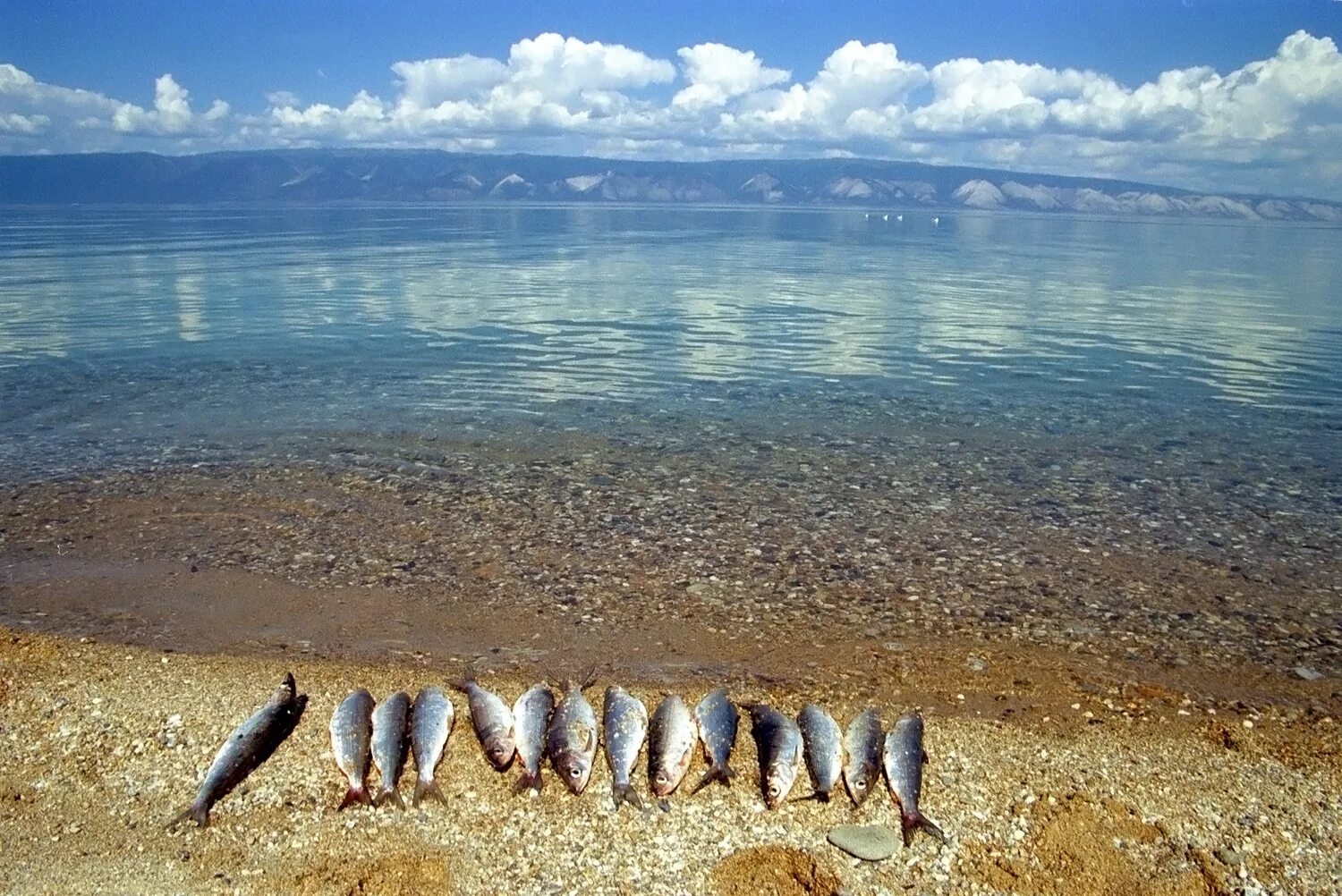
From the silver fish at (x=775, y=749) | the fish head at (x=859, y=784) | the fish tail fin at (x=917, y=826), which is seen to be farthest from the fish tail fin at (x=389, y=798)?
the fish tail fin at (x=917, y=826)

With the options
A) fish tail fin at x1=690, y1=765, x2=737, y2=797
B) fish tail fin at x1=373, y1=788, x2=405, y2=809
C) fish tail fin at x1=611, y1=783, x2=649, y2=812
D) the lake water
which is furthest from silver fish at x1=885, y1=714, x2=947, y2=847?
the lake water

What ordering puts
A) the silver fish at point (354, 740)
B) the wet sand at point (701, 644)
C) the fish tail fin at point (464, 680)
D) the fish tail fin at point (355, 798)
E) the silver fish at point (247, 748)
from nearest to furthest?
the wet sand at point (701, 644)
the silver fish at point (247, 748)
the fish tail fin at point (355, 798)
the silver fish at point (354, 740)
the fish tail fin at point (464, 680)

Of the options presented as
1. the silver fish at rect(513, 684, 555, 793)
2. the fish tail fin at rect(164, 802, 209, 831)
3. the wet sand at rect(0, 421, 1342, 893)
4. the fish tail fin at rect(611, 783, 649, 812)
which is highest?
the silver fish at rect(513, 684, 555, 793)

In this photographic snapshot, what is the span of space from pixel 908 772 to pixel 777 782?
1005 millimetres

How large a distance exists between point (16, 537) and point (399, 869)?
9.21 metres

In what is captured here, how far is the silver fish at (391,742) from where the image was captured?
6.81 metres

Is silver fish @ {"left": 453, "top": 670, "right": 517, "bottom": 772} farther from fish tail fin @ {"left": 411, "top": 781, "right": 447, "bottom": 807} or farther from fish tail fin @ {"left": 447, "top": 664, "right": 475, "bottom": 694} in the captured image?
fish tail fin @ {"left": 411, "top": 781, "right": 447, "bottom": 807}

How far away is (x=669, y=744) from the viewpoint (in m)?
7.25

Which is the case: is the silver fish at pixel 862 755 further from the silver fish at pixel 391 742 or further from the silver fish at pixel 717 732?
the silver fish at pixel 391 742

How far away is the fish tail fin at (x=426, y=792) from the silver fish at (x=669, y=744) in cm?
156

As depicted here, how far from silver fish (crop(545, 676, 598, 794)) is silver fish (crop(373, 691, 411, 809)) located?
1127 millimetres

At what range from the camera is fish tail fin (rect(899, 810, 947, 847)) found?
6434 mm

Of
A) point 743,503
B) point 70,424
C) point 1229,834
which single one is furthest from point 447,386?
point 1229,834

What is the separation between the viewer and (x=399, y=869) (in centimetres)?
608
